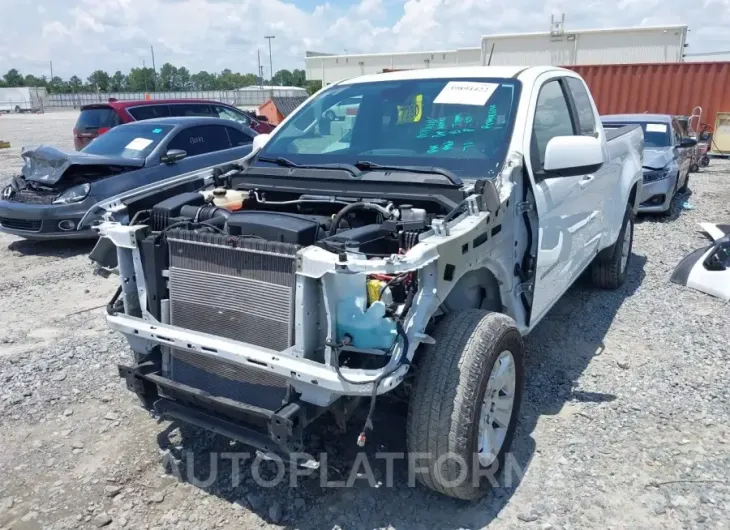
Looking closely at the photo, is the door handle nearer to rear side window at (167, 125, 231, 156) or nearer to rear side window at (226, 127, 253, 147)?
rear side window at (167, 125, 231, 156)

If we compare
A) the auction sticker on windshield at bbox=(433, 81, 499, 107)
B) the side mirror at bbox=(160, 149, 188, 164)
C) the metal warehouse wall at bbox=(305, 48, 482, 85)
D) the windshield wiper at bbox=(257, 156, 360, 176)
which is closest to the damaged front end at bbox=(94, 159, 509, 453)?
the windshield wiper at bbox=(257, 156, 360, 176)

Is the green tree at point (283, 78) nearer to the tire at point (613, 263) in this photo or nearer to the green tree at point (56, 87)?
the green tree at point (56, 87)

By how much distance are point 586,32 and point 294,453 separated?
2402cm

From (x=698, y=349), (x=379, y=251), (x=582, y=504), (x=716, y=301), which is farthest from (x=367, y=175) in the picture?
(x=716, y=301)

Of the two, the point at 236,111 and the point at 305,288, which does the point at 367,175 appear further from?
the point at 236,111

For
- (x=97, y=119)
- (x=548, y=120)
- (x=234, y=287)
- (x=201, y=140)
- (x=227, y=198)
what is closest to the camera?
(x=234, y=287)

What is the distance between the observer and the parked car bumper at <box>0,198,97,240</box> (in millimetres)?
7625

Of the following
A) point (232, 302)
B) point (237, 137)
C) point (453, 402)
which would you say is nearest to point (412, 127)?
point (232, 302)

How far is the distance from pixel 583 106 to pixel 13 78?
126749 millimetres

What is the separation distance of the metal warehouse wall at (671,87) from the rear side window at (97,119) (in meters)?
13.0

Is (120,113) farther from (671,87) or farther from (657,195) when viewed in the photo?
(671,87)

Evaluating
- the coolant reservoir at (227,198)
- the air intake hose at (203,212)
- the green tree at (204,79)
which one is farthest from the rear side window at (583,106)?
the green tree at (204,79)

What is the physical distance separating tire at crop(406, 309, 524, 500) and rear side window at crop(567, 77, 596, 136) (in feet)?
7.84

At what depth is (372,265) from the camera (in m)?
2.39
